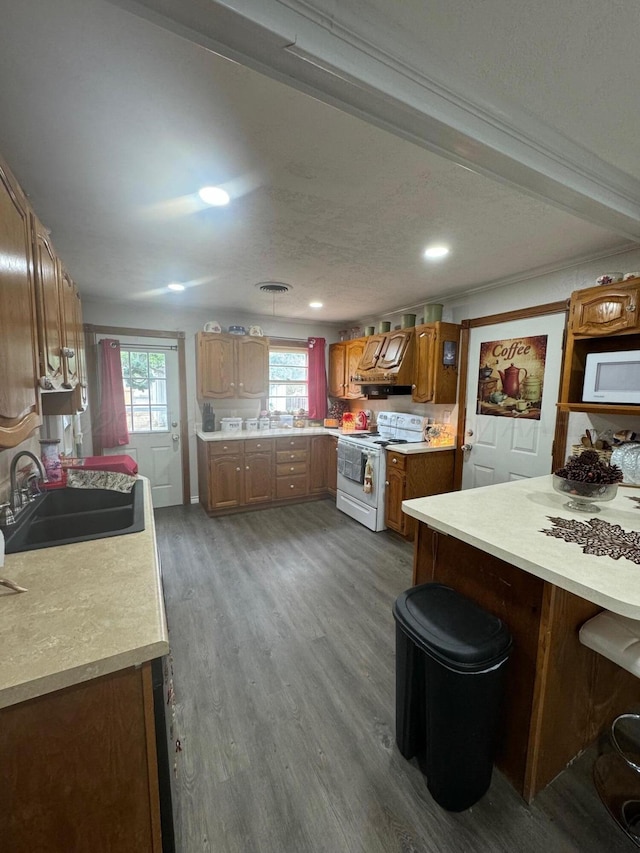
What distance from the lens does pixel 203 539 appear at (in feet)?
11.2

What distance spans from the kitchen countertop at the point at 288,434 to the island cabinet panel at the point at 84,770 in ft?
9.17

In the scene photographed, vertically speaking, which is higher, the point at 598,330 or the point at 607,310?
the point at 607,310

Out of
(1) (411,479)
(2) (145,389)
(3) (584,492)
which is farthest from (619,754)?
(2) (145,389)

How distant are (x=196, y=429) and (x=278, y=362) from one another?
1.43 meters

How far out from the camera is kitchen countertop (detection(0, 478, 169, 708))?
2.49 feet

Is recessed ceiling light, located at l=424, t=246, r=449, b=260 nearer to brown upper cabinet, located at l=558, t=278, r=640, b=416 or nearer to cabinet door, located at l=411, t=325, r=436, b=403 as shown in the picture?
brown upper cabinet, located at l=558, t=278, r=640, b=416

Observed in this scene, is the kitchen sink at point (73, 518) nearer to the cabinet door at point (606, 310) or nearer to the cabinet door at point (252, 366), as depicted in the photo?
the cabinet door at point (252, 366)

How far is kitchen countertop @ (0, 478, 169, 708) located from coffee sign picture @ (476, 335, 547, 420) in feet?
9.63

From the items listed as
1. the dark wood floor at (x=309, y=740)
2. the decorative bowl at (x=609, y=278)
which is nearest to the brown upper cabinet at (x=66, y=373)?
the dark wood floor at (x=309, y=740)

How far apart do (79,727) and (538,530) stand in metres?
1.54

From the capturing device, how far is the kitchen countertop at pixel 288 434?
11.1 ft

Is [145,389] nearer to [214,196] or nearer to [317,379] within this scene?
[317,379]

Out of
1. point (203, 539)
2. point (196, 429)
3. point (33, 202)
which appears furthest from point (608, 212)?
point (196, 429)

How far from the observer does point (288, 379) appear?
498 cm
